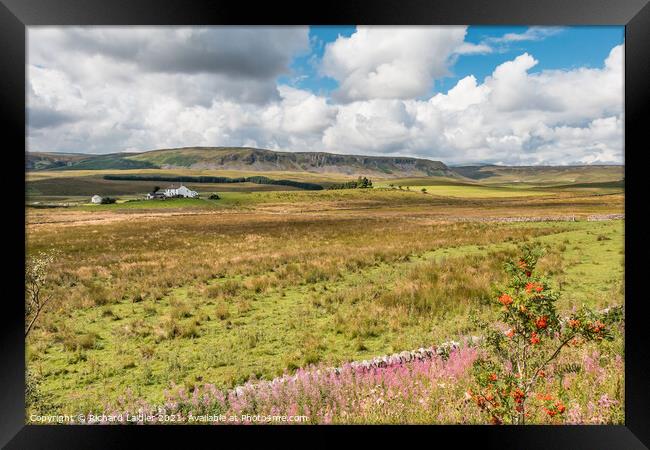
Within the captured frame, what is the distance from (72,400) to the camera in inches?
168

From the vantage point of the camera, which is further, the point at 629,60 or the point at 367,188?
the point at 367,188

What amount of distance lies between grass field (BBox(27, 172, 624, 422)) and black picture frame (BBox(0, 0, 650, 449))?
0.76m

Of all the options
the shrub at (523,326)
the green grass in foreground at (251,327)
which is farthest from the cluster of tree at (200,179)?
the shrub at (523,326)

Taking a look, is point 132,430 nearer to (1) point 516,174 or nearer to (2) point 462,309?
(2) point 462,309

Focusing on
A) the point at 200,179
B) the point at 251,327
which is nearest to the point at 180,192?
the point at 200,179

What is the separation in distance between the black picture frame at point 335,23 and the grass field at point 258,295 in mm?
762

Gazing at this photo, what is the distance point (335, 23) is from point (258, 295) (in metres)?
6.41

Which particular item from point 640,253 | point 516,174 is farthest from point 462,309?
point 516,174

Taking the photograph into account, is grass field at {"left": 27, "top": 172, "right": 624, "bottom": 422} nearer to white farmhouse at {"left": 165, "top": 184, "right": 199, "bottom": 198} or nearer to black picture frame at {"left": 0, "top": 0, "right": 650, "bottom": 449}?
black picture frame at {"left": 0, "top": 0, "right": 650, "bottom": 449}

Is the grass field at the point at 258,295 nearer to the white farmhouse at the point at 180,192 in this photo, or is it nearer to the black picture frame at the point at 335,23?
the black picture frame at the point at 335,23

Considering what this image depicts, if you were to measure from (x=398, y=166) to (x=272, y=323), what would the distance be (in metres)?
162

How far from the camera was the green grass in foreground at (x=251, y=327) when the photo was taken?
4.69m

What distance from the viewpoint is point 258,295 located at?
8.37 m

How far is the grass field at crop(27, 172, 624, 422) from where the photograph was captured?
16.1 feet
